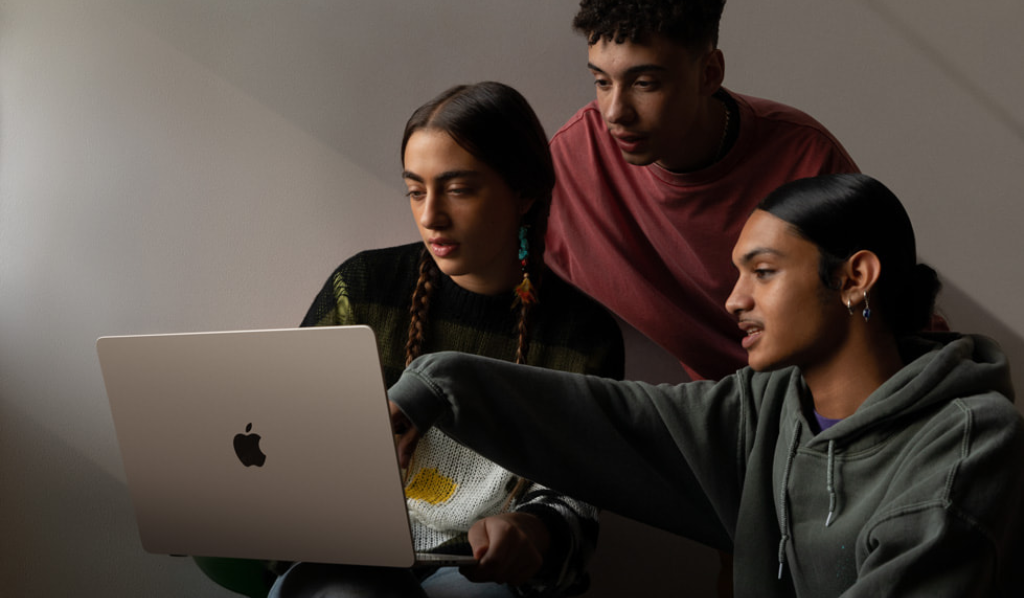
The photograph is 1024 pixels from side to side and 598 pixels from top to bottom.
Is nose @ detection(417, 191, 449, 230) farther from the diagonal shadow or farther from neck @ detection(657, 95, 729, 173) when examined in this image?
the diagonal shadow

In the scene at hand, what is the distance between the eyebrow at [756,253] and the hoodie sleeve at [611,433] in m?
0.19

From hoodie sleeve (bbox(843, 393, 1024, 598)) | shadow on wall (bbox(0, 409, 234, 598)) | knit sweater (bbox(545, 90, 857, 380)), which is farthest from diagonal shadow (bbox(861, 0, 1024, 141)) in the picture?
shadow on wall (bbox(0, 409, 234, 598))

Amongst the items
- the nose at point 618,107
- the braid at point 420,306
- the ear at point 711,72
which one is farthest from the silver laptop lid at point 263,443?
the ear at point 711,72

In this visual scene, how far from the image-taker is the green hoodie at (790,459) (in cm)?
82

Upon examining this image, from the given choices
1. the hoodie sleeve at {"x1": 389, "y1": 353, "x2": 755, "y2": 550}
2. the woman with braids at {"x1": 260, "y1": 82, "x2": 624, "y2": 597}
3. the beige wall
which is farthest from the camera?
the beige wall

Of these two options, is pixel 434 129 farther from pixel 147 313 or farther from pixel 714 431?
pixel 147 313

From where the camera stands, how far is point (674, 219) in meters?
1.47

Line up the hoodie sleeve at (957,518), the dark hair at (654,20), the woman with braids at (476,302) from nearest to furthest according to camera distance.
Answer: the hoodie sleeve at (957,518)
the woman with braids at (476,302)
the dark hair at (654,20)

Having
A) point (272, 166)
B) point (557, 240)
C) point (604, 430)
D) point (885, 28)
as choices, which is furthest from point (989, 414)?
point (272, 166)

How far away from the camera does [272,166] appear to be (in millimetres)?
1634

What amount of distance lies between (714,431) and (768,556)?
15cm

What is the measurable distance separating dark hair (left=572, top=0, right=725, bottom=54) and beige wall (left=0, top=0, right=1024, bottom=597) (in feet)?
0.99

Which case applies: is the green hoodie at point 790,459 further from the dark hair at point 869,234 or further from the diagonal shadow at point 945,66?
the diagonal shadow at point 945,66

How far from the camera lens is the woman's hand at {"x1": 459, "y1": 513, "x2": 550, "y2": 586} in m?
1.02
